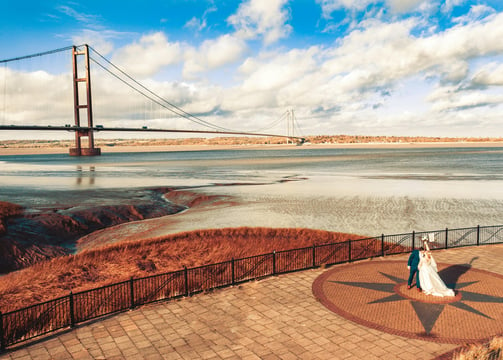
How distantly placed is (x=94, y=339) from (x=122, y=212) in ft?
81.6

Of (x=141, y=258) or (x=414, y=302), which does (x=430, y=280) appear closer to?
(x=414, y=302)

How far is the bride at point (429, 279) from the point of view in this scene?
12953 mm

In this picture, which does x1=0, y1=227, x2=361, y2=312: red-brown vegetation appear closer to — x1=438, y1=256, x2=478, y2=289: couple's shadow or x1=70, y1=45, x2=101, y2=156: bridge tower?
x1=438, y1=256, x2=478, y2=289: couple's shadow

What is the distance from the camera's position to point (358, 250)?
71.5 ft

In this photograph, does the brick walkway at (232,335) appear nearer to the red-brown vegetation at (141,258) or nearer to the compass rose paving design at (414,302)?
the compass rose paving design at (414,302)

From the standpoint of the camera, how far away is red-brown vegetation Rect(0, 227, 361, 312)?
16.7 meters

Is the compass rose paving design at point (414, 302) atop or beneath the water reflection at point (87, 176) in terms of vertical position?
beneath

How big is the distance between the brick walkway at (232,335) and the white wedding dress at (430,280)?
6.67 ft

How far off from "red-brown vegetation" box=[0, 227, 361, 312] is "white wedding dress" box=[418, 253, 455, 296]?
1023cm

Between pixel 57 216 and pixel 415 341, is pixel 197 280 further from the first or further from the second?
pixel 57 216

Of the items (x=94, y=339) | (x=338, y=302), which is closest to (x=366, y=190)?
(x=338, y=302)

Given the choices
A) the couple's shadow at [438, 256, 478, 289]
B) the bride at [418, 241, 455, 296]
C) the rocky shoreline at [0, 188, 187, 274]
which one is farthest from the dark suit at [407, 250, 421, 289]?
the rocky shoreline at [0, 188, 187, 274]

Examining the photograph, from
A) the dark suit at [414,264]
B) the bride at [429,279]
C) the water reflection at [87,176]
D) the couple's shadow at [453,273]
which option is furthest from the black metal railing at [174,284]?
the water reflection at [87,176]

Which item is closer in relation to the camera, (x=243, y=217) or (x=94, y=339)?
(x=94, y=339)
